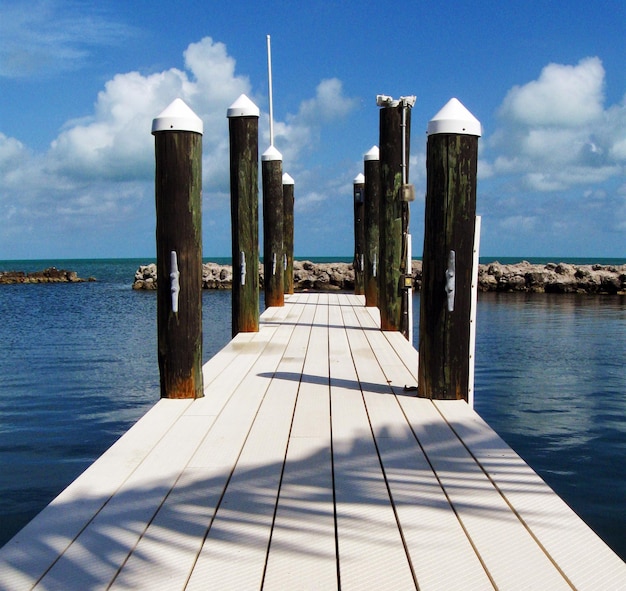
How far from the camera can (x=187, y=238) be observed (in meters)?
5.19

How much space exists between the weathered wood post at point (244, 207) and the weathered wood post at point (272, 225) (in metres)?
3.30

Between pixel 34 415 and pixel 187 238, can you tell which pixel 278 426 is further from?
pixel 34 415

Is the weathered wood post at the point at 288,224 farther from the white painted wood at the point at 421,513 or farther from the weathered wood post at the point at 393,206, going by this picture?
the white painted wood at the point at 421,513

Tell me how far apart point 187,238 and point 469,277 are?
207 centimetres

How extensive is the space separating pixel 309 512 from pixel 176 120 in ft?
10.3

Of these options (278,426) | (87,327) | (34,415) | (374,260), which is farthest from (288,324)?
(87,327)

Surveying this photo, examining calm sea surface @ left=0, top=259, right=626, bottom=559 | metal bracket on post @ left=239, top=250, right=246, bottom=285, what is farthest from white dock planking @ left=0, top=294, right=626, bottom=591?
metal bracket on post @ left=239, top=250, right=246, bottom=285

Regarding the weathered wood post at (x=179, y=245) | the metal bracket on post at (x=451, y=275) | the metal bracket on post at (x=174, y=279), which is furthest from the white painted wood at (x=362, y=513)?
the metal bracket on post at (x=174, y=279)

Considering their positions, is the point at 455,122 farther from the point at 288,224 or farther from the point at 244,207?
the point at 288,224

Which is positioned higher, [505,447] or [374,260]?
[374,260]

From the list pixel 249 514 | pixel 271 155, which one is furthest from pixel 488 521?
pixel 271 155

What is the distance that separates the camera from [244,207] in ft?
29.5

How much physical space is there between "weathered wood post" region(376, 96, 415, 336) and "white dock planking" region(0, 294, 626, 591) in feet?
13.4

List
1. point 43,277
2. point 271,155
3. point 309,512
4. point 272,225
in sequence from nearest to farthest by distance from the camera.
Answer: point 309,512 → point 272,225 → point 271,155 → point 43,277
